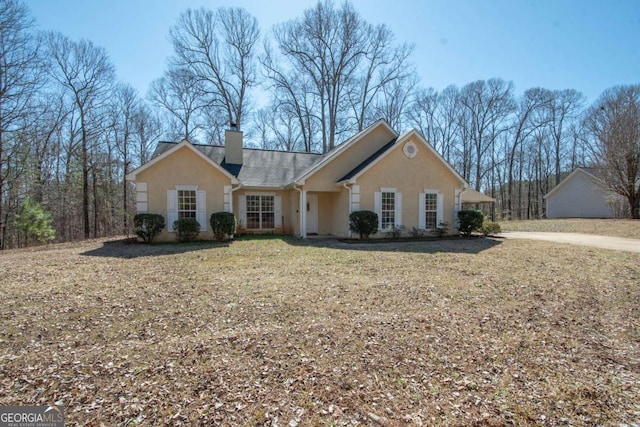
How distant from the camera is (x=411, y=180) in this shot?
50.2ft

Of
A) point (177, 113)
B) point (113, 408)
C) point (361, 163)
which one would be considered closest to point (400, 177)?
point (361, 163)

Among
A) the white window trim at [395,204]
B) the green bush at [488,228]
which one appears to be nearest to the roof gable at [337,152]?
the white window trim at [395,204]

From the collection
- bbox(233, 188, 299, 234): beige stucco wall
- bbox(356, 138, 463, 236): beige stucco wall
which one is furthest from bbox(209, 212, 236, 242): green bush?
bbox(356, 138, 463, 236): beige stucco wall

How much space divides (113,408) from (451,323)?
4.17 metres

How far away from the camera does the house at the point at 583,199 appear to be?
26000mm

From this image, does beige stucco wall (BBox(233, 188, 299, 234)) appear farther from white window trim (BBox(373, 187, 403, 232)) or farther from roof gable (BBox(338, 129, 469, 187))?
white window trim (BBox(373, 187, 403, 232))

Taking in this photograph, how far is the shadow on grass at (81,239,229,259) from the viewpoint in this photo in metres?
10.3

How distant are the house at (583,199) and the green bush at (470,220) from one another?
1691cm

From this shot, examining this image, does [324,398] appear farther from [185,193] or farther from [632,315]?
[185,193]

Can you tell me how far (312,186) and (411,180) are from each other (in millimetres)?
4770

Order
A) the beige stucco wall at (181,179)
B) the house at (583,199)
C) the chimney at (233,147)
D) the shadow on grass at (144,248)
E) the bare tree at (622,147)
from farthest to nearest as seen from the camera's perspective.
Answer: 1. the house at (583,199)
2. the bare tree at (622,147)
3. the chimney at (233,147)
4. the beige stucco wall at (181,179)
5. the shadow on grass at (144,248)

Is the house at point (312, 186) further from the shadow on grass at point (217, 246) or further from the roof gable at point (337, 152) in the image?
the shadow on grass at point (217, 246)

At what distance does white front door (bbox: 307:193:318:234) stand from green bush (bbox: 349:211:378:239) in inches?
111

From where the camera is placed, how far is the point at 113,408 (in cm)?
277
